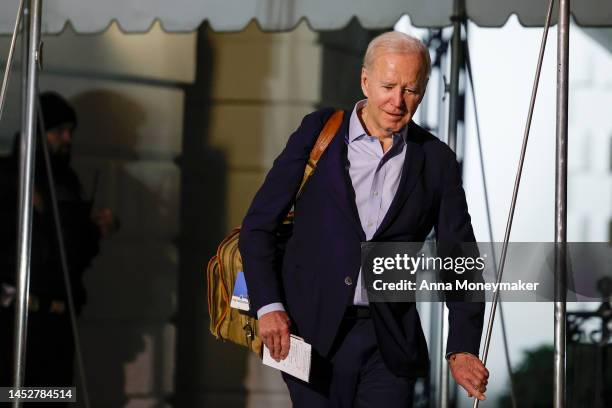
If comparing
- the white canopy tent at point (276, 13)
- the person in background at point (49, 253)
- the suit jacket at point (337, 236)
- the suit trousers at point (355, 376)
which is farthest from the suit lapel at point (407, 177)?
the person in background at point (49, 253)

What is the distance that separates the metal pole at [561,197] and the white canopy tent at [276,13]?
0.88 metres

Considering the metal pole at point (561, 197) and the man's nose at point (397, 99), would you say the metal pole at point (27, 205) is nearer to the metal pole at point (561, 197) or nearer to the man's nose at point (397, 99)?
the man's nose at point (397, 99)

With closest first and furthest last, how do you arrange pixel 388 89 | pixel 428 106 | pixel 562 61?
1. pixel 388 89
2. pixel 562 61
3. pixel 428 106

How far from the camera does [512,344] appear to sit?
485 centimetres

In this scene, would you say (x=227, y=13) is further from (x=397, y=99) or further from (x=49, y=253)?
(x=397, y=99)

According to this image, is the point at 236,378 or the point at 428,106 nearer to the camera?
the point at 428,106

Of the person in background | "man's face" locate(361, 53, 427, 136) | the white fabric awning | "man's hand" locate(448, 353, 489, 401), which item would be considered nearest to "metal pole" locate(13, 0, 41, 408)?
the white fabric awning

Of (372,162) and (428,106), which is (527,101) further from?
(372,162)

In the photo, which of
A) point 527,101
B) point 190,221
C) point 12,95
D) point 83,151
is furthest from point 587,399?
point 12,95

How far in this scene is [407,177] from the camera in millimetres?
2678

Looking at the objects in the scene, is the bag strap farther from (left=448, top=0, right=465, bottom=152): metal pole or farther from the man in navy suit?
(left=448, top=0, right=465, bottom=152): metal pole

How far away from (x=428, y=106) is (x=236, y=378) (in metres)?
1.51

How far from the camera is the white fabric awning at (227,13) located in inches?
162

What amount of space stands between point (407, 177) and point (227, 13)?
1.79 metres
